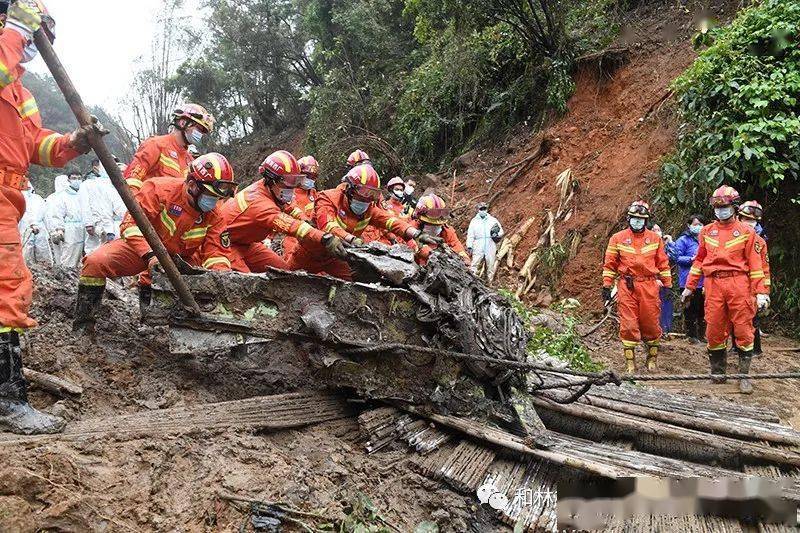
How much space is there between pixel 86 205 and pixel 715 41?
1000 cm

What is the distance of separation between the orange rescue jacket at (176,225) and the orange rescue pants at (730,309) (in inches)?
190

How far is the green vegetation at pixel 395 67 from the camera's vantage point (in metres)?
12.6

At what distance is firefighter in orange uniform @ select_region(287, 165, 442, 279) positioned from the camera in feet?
17.4

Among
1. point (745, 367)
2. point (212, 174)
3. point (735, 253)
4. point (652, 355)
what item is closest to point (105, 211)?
point (212, 174)

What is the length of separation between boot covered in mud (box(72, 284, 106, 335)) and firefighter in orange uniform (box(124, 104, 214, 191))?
1.21 meters

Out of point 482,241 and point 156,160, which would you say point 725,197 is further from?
point 156,160

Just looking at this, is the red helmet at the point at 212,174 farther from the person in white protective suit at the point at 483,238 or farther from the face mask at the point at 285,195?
the person in white protective suit at the point at 483,238

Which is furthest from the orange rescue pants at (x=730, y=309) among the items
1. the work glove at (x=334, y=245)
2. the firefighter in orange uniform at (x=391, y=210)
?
the work glove at (x=334, y=245)

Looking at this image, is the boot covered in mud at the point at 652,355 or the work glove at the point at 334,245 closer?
the work glove at the point at 334,245

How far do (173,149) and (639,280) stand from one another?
5193 mm

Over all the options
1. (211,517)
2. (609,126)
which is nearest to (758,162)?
(609,126)

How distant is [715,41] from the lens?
877 centimetres

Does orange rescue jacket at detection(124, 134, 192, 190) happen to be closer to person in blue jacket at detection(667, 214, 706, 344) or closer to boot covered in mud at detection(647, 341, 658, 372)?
boot covered in mud at detection(647, 341, 658, 372)

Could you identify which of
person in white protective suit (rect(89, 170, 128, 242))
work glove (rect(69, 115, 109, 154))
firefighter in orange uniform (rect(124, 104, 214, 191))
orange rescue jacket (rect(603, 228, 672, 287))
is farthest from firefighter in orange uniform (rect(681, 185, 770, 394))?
person in white protective suit (rect(89, 170, 128, 242))
